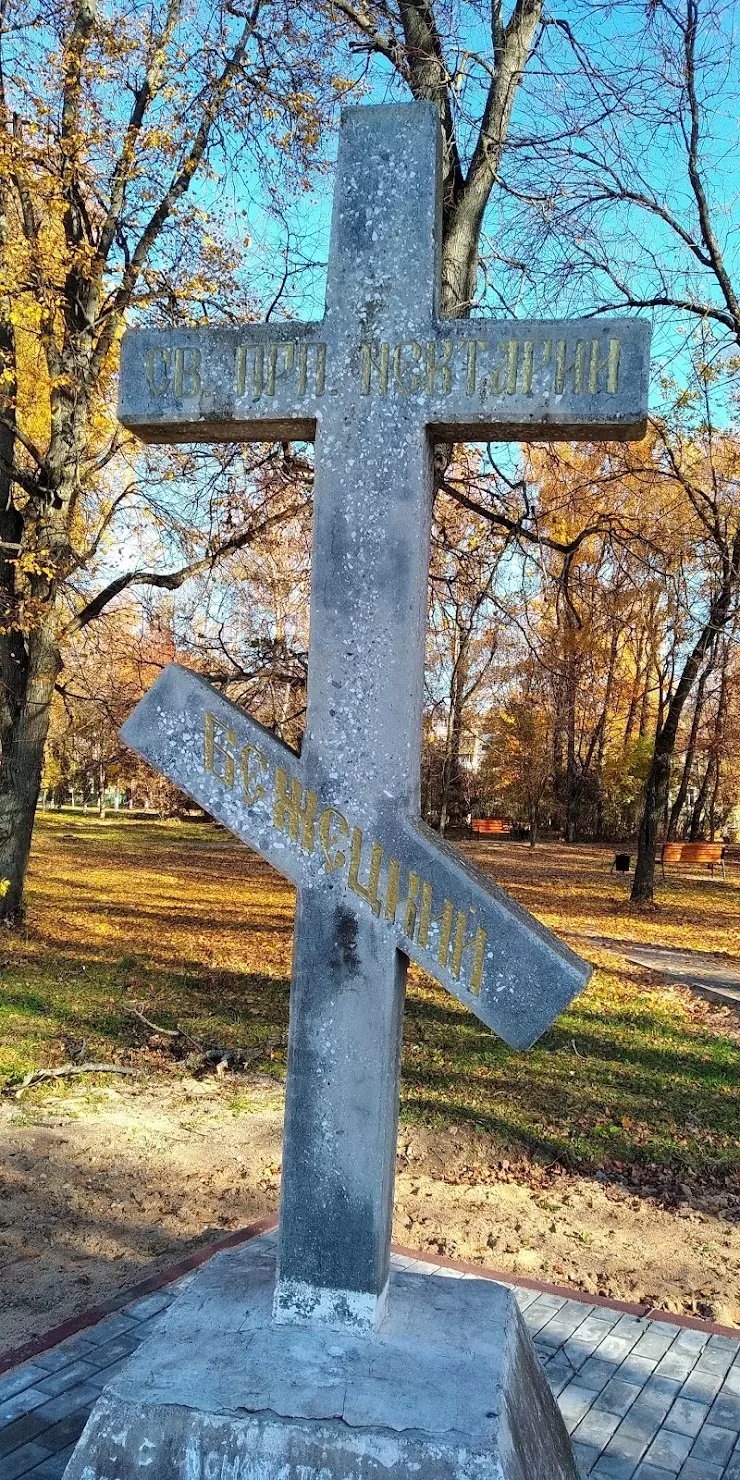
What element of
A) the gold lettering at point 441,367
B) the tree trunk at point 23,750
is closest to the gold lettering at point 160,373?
the gold lettering at point 441,367

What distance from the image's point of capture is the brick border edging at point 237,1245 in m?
4.19

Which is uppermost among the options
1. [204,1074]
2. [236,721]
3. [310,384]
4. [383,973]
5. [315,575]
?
[310,384]

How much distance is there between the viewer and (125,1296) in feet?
→ 15.2

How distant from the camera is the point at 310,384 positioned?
2.94 m

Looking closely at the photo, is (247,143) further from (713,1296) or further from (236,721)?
(713,1296)

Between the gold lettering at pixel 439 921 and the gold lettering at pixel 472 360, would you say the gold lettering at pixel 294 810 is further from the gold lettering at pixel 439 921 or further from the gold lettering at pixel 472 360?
the gold lettering at pixel 472 360

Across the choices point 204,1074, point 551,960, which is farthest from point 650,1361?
point 204,1074

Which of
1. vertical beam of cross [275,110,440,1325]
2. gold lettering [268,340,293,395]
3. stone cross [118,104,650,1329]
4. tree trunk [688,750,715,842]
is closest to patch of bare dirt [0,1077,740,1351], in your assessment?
vertical beam of cross [275,110,440,1325]

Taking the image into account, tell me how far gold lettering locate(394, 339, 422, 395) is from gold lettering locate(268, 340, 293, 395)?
0.99 feet

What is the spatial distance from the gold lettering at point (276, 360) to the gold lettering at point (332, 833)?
1.19 meters

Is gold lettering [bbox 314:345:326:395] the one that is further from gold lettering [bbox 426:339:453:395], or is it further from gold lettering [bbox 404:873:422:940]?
gold lettering [bbox 404:873:422:940]

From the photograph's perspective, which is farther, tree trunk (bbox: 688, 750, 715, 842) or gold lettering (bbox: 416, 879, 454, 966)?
tree trunk (bbox: 688, 750, 715, 842)

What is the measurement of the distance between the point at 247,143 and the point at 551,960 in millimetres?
10550

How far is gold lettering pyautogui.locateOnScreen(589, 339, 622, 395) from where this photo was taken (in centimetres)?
275
